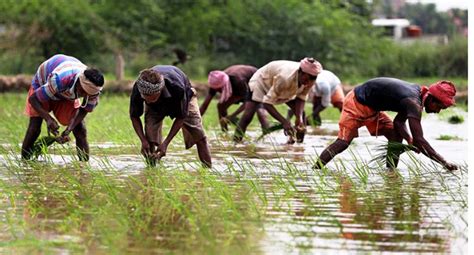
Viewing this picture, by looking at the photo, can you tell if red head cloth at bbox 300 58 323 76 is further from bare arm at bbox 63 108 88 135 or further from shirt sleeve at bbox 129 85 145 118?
shirt sleeve at bbox 129 85 145 118

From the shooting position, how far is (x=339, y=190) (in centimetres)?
809

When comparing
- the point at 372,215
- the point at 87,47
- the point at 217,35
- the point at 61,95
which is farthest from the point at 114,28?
the point at 372,215

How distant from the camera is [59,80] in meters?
9.43

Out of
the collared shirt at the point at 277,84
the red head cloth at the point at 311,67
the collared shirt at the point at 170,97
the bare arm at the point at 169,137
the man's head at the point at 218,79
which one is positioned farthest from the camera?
the man's head at the point at 218,79

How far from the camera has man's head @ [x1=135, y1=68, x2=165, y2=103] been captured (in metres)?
8.45

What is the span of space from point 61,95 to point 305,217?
3522mm

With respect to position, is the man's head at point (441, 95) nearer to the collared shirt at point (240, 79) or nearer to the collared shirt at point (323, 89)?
the collared shirt at point (240, 79)

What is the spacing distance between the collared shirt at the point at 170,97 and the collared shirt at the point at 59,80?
27.2 inches

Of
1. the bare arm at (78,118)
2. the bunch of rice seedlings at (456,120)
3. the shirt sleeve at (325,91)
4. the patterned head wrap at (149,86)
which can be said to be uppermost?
the patterned head wrap at (149,86)

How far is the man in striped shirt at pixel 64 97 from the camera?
9.30m

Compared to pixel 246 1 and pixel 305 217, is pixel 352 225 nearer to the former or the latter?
pixel 305 217

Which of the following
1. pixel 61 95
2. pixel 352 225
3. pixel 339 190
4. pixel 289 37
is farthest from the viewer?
pixel 289 37

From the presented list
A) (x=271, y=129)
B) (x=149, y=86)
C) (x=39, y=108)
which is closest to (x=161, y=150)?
(x=149, y=86)

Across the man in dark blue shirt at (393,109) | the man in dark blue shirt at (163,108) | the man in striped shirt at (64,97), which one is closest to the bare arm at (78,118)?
the man in striped shirt at (64,97)
